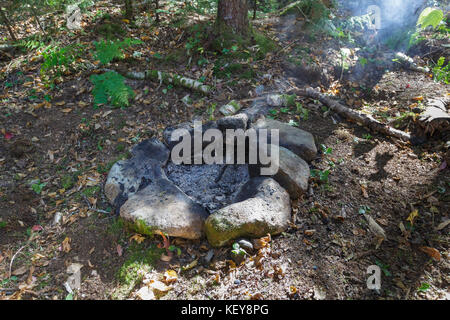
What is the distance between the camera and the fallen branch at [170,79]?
5.02m

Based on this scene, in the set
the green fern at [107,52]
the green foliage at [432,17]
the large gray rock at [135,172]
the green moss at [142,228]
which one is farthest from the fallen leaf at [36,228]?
the green foliage at [432,17]

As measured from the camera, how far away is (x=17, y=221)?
3.27 metres

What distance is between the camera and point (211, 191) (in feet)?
11.8

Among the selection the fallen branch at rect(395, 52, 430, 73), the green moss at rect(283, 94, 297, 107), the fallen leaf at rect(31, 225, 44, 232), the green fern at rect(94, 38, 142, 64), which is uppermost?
the green fern at rect(94, 38, 142, 64)

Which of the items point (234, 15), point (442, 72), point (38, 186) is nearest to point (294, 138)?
point (442, 72)

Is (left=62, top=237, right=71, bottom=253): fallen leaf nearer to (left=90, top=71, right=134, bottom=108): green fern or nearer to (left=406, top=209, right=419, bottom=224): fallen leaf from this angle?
(left=90, top=71, right=134, bottom=108): green fern

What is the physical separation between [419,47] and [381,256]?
18.9 ft

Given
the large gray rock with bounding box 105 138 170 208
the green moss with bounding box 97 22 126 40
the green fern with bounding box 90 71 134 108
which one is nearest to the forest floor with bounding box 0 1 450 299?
the large gray rock with bounding box 105 138 170 208

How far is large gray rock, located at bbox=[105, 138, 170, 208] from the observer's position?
11.4 feet

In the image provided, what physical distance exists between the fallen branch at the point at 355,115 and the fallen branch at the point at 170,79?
171 cm

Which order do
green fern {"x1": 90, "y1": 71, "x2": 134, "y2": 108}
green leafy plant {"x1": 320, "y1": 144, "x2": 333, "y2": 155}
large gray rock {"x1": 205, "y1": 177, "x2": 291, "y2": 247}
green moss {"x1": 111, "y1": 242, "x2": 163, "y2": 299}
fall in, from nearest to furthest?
green moss {"x1": 111, "y1": 242, "x2": 163, "y2": 299} < large gray rock {"x1": 205, "y1": 177, "x2": 291, "y2": 247} < green leafy plant {"x1": 320, "y1": 144, "x2": 333, "y2": 155} < green fern {"x1": 90, "y1": 71, "x2": 134, "y2": 108}

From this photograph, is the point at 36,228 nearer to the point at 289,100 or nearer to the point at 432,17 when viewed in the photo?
the point at 289,100

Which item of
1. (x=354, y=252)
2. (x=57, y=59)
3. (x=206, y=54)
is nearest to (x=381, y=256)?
(x=354, y=252)

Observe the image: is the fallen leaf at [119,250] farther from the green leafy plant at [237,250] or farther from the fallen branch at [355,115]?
the fallen branch at [355,115]
